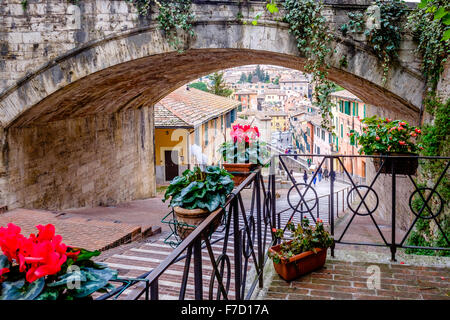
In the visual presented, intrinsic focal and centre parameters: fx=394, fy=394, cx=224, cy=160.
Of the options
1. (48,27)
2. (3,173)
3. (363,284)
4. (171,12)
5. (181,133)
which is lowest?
(363,284)

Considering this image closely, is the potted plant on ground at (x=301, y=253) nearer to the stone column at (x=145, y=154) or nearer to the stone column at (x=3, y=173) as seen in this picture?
the stone column at (x=3, y=173)

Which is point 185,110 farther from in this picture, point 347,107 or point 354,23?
point 347,107

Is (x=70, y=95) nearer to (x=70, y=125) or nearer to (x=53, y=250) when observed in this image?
(x=70, y=125)

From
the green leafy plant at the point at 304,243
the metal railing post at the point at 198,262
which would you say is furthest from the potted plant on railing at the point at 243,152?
the metal railing post at the point at 198,262

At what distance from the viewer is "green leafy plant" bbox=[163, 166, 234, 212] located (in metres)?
2.64

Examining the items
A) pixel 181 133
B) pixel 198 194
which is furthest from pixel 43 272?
pixel 181 133

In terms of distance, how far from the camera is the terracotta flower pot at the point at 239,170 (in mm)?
5090

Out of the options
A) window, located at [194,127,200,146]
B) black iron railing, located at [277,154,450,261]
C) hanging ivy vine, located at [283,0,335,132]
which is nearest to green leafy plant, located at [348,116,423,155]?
black iron railing, located at [277,154,450,261]

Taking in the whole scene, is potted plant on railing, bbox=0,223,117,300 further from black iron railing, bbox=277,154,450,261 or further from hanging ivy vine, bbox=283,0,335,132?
hanging ivy vine, bbox=283,0,335,132

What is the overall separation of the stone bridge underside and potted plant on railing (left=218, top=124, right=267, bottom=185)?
1755mm

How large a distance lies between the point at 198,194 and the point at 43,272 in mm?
1633

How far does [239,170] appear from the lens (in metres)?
5.20

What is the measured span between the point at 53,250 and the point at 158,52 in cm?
568

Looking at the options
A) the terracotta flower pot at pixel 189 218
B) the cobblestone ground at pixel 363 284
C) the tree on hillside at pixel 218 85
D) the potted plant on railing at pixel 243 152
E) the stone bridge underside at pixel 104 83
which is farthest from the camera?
the tree on hillside at pixel 218 85
